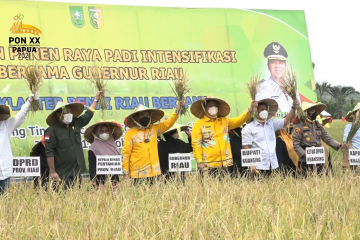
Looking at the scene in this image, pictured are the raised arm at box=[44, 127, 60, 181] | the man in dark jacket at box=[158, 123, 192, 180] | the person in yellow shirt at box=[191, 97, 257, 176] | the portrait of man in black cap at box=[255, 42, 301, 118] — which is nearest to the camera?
the raised arm at box=[44, 127, 60, 181]

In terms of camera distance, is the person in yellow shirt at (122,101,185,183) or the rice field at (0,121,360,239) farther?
the person in yellow shirt at (122,101,185,183)

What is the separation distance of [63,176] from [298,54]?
5626 mm

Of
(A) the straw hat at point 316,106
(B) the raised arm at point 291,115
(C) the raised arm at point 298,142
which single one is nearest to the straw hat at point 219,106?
(B) the raised arm at point 291,115

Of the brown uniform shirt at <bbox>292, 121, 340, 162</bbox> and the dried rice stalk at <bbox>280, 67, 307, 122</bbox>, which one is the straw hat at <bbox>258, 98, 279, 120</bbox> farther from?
the brown uniform shirt at <bbox>292, 121, 340, 162</bbox>

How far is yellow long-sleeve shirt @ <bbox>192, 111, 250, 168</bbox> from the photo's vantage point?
7266mm

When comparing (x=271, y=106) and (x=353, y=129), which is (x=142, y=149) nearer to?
(x=271, y=106)

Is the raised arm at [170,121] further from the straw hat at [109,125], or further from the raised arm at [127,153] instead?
the straw hat at [109,125]

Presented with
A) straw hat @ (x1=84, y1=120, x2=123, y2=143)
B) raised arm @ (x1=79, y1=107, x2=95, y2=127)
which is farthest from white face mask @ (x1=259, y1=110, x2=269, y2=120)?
raised arm @ (x1=79, y1=107, x2=95, y2=127)

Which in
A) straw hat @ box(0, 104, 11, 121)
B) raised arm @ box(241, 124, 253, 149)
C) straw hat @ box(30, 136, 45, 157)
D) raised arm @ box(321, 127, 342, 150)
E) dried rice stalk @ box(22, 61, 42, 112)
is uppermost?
dried rice stalk @ box(22, 61, 42, 112)

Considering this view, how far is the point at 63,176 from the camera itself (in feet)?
22.3

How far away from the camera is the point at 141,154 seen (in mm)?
7090

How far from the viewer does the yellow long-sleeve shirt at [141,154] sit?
709 centimetres

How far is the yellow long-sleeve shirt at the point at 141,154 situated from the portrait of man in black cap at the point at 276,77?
11.0 ft

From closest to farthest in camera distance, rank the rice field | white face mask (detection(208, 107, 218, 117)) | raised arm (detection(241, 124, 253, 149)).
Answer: the rice field < white face mask (detection(208, 107, 218, 117)) < raised arm (detection(241, 124, 253, 149))
